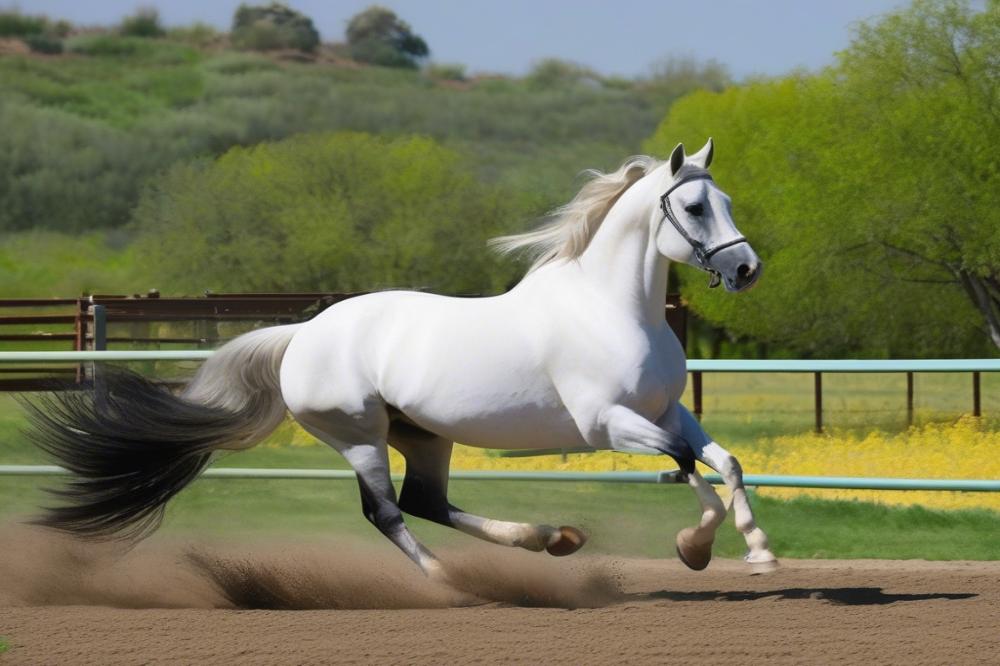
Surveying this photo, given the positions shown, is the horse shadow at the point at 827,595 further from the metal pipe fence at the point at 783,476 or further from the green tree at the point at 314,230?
the green tree at the point at 314,230

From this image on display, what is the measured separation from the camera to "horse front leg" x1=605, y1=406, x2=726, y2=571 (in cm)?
453

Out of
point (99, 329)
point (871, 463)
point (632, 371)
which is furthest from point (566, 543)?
point (99, 329)

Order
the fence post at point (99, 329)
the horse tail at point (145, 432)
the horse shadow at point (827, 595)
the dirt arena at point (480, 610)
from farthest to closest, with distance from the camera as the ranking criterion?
1. the fence post at point (99, 329)
2. the horse tail at point (145, 432)
3. the horse shadow at point (827, 595)
4. the dirt arena at point (480, 610)

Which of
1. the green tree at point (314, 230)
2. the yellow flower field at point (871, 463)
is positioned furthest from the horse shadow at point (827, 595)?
the green tree at point (314, 230)

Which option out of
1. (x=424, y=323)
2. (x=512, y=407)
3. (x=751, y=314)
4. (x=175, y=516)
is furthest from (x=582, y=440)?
(x=751, y=314)

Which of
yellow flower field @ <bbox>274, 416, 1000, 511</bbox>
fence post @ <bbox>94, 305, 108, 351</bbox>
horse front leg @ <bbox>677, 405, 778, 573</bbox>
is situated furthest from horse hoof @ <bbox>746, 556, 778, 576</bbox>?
fence post @ <bbox>94, 305, 108, 351</bbox>

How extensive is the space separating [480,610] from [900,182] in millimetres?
13068

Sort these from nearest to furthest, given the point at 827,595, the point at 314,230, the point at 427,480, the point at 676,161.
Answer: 1. the point at 676,161
2. the point at 827,595
3. the point at 427,480
4. the point at 314,230

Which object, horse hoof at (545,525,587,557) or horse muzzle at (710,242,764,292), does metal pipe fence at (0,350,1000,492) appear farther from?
horse muzzle at (710,242,764,292)

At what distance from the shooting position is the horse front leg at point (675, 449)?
14.9 ft

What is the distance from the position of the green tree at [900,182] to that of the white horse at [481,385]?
12197 millimetres

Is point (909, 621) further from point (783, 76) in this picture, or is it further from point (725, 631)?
point (783, 76)

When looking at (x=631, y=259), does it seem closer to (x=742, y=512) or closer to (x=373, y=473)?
(x=742, y=512)

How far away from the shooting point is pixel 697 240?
462 centimetres
